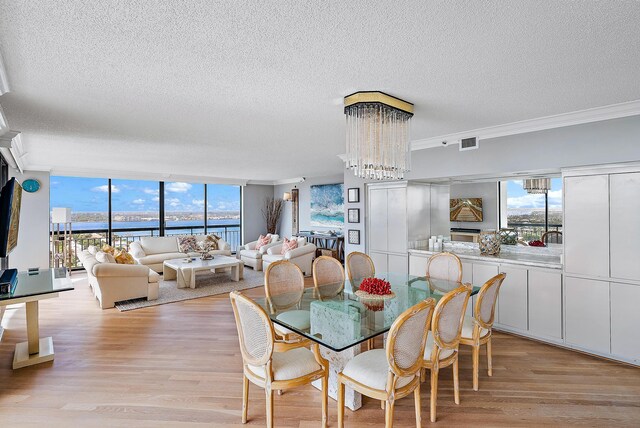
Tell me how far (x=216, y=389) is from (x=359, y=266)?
1971 mm

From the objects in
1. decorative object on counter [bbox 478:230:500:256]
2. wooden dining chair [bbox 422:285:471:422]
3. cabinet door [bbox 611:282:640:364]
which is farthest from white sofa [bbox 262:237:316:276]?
cabinet door [bbox 611:282:640:364]

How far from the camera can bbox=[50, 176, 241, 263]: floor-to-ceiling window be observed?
7.81 m

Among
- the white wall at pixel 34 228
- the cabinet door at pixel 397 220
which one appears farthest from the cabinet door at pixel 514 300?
the white wall at pixel 34 228

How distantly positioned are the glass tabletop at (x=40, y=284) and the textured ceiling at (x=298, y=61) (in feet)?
5.24

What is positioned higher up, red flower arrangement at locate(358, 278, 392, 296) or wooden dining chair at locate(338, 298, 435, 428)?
red flower arrangement at locate(358, 278, 392, 296)

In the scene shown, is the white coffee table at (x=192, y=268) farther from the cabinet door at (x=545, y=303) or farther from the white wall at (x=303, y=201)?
the cabinet door at (x=545, y=303)

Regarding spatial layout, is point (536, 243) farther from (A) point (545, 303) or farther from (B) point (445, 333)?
A: (B) point (445, 333)

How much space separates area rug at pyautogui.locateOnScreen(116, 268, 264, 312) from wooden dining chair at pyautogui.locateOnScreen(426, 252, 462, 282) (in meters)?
3.52

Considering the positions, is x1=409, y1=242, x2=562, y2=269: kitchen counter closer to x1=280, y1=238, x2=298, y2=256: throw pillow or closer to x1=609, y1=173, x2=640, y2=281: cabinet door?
x1=609, y1=173, x2=640, y2=281: cabinet door

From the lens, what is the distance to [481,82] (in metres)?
2.38

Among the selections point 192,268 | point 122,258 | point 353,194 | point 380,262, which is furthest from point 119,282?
point 380,262

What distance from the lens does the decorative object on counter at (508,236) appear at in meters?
4.14

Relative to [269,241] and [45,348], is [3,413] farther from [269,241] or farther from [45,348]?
[269,241]

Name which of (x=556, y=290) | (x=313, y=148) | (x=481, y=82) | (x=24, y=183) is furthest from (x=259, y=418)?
(x=24, y=183)
